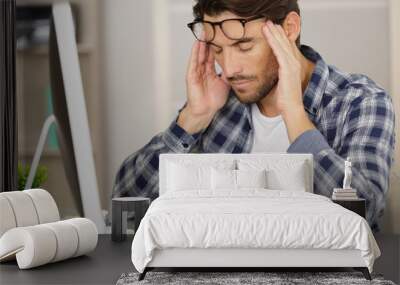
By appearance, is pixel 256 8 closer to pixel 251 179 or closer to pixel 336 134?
pixel 336 134

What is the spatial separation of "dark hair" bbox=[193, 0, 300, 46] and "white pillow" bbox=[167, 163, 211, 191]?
1.54 meters

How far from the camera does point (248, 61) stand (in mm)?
6566

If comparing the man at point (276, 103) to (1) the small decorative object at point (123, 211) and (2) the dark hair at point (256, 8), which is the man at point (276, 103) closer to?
(2) the dark hair at point (256, 8)

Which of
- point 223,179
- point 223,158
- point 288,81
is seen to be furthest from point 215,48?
point 223,179

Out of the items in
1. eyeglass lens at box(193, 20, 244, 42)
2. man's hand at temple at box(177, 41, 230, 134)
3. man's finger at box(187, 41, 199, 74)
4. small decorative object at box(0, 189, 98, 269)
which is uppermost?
eyeglass lens at box(193, 20, 244, 42)

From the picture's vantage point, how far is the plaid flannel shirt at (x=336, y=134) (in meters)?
6.45

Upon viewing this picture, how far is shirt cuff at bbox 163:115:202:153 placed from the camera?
6.65m

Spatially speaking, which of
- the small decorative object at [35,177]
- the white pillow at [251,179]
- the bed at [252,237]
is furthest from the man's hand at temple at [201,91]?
the bed at [252,237]

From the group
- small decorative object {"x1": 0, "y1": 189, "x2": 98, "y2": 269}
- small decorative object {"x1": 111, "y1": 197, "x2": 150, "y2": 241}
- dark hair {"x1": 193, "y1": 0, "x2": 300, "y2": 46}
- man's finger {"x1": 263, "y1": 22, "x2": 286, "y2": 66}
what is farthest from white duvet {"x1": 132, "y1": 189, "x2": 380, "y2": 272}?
dark hair {"x1": 193, "y1": 0, "x2": 300, "y2": 46}

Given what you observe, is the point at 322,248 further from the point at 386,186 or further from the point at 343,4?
the point at 343,4

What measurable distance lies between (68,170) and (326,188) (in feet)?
8.41

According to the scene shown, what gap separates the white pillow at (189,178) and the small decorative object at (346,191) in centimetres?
112

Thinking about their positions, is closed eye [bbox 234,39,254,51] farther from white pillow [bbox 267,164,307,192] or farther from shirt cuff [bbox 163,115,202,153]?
white pillow [bbox 267,164,307,192]

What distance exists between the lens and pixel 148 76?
22.5 ft
